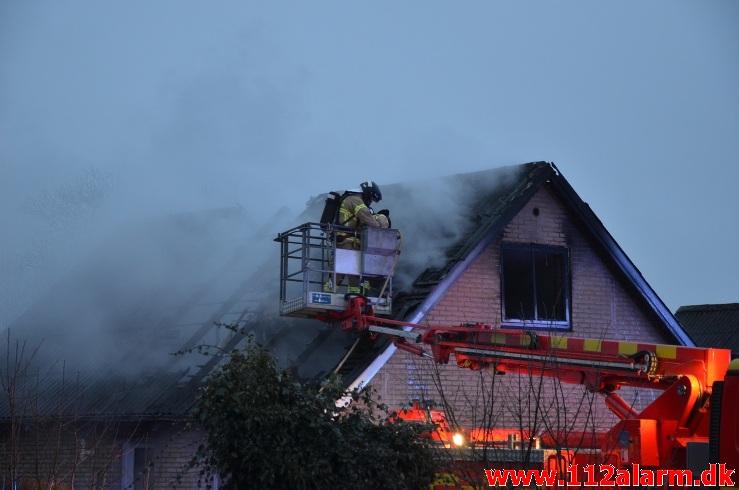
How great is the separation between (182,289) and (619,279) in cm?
782

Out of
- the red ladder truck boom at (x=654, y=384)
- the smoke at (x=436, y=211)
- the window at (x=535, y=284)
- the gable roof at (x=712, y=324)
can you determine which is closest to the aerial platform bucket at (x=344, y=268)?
the smoke at (x=436, y=211)

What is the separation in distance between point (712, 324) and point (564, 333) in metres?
16.8

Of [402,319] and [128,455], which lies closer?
[402,319]

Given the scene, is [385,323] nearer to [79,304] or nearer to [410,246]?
[410,246]

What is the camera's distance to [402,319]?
1498 centimetres

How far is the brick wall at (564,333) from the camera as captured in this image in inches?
591

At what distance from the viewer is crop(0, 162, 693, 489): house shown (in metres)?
15.1

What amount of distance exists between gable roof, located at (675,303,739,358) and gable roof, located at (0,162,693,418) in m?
13.2

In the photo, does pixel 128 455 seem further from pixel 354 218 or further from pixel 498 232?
pixel 498 232

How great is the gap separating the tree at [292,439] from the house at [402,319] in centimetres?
248

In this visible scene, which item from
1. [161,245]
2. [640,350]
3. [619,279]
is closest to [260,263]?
[161,245]

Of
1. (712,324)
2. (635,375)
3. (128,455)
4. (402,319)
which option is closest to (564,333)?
(402,319)

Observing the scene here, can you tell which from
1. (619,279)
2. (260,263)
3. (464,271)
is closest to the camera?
(464,271)

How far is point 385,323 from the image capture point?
14.6 metres
